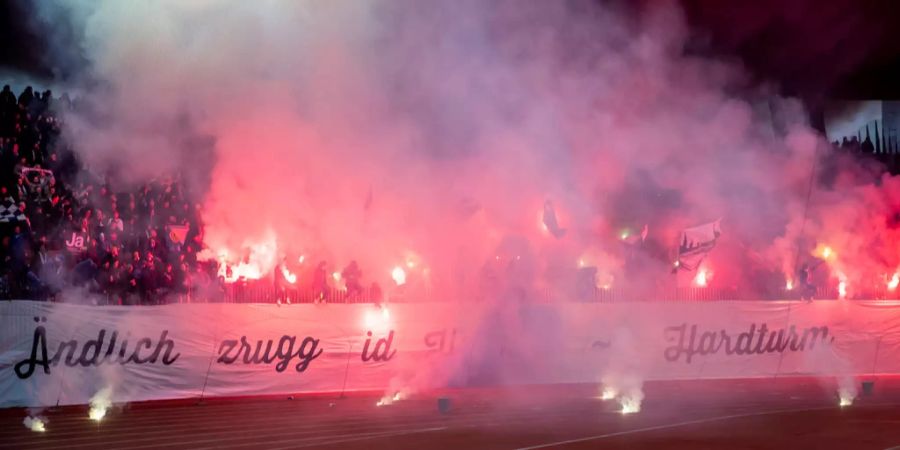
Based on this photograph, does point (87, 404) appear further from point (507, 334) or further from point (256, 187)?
point (507, 334)

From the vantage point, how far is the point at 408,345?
734 inches

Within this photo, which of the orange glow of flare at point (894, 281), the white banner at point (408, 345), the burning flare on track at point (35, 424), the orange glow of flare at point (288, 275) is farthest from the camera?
the orange glow of flare at point (894, 281)

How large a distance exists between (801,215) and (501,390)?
32.4 ft

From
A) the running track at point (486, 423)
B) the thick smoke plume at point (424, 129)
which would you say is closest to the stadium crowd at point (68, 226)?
the thick smoke plume at point (424, 129)

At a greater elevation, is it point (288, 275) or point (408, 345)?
point (288, 275)

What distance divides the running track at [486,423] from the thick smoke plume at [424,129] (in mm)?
3606

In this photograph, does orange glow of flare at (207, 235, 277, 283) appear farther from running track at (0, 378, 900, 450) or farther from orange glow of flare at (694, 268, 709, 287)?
orange glow of flare at (694, 268, 709, 287)

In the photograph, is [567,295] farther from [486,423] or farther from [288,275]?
[486,423]

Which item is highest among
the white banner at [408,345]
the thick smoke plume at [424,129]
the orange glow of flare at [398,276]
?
the thick smoke plume at [424,129]

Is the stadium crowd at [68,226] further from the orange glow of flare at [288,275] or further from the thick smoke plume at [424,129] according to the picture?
the orange glow of flare at [288,275]

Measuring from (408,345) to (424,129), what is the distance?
13.9 ft

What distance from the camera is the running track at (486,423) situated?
11.5m

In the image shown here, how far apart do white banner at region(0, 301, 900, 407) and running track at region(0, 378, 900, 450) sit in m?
0.54

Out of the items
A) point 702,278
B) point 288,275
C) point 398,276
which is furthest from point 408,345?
point 702,278
